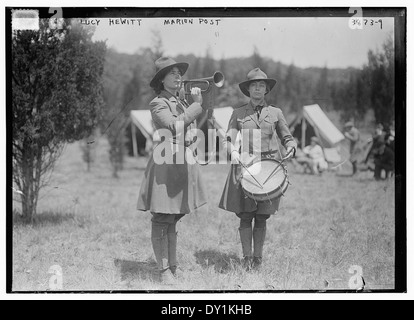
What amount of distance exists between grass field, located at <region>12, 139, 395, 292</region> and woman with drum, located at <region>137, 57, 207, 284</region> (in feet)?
1.55

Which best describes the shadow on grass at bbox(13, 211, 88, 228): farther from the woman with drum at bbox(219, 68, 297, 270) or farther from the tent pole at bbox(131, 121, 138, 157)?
the woman with drum at bbox(219, 68, 297, 270)

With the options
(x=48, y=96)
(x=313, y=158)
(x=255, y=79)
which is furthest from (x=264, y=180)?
(x=48, y=96)

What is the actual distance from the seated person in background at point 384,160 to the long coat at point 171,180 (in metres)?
1.79

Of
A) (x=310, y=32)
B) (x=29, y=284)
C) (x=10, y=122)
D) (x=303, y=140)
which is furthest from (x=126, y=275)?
(x=310, y=32)

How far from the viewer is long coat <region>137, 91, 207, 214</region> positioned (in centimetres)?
563

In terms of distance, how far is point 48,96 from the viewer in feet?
20.9

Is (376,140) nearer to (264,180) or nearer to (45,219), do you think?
(264,180)

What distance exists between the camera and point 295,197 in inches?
260

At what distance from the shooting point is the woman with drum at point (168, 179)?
564 centimetres

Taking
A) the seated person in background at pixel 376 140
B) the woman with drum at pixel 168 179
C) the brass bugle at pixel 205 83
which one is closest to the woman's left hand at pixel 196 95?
the woman with drum at pixel 168 179

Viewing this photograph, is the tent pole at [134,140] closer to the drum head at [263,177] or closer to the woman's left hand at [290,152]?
the drum head at [263,177]
